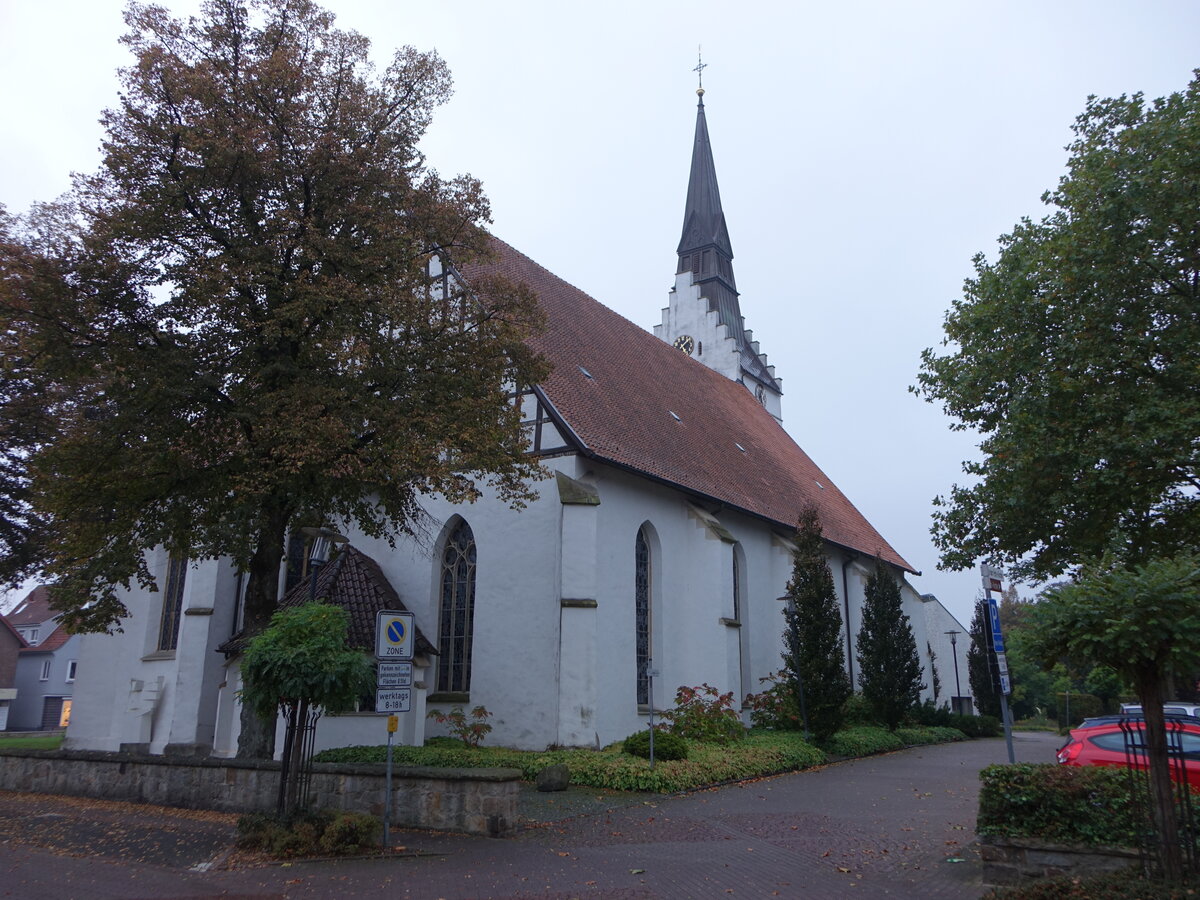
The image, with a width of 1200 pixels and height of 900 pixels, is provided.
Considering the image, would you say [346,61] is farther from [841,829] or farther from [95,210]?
[841,829]

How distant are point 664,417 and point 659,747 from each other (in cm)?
1096

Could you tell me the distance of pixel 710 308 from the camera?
38.7 meters

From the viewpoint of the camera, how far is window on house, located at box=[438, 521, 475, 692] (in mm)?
18469

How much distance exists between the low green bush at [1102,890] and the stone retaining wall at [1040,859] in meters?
0.55

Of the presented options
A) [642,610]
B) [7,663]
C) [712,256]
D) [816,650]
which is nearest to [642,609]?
[642,610]

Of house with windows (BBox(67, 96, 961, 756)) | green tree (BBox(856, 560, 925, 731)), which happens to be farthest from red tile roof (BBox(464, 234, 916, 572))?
green tree (BBox(856, 560, 925, 731))

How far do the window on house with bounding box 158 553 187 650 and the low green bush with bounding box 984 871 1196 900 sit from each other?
19.3 m

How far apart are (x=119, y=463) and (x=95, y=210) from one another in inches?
143

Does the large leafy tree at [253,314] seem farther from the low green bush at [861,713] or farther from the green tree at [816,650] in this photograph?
the low green bush at [861,713]

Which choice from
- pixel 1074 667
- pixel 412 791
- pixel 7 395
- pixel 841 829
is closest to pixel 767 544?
pixel 841 829

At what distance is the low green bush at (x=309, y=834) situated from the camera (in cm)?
955

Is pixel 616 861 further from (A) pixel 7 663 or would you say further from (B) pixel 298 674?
(A) pixel 7 663

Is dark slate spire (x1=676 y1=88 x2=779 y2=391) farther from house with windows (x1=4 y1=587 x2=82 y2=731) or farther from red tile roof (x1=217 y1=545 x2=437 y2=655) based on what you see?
house with windows (x1=4 y1=587 x2=82 y2=731)

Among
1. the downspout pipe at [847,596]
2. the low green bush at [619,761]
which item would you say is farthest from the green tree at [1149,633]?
the downspout pipe at [847,596]
